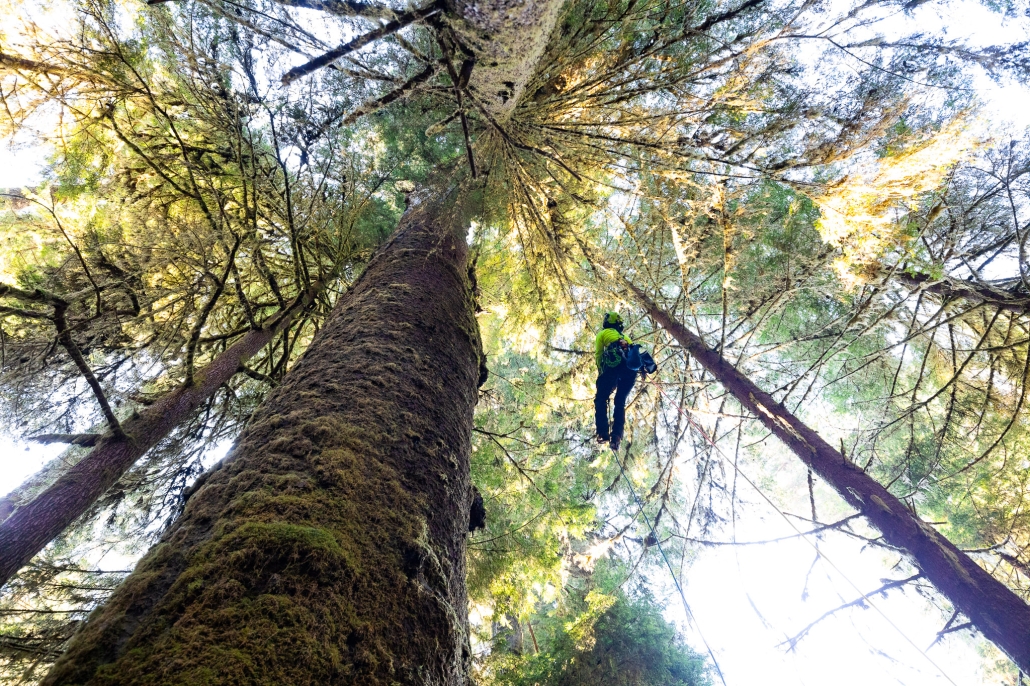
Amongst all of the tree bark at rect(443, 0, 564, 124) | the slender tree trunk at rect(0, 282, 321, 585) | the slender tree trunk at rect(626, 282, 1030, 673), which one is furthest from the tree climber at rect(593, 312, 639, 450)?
the slender tree trunk at rect(0, 282, 321, 585)

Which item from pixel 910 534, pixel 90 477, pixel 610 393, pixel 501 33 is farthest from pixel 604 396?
pixel 90 477

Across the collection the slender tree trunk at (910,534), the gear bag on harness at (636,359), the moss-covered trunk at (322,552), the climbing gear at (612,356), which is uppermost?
the climbing gear at (612,356)

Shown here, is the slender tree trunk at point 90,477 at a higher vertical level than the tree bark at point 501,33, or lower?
lower

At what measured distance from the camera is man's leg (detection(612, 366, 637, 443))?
15.3ft

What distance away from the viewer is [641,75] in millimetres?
3855

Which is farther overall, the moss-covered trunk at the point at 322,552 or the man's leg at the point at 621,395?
the man's leg at the point at 621,395

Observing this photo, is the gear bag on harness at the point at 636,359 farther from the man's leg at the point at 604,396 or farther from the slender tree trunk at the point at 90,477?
the slender tree trunk at the point at 90,477

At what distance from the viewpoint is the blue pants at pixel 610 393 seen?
184 inches

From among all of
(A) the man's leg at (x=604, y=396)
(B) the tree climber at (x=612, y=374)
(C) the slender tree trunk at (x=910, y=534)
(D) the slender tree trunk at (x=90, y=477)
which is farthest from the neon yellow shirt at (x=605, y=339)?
(D) the slender tree trunk at (x=90, y=477)

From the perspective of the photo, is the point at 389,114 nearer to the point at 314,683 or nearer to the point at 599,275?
the point at 599,275

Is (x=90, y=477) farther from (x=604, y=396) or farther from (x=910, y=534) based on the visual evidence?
(x=910, y=534)

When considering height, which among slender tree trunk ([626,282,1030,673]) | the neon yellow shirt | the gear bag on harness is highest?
the neon yellow shirt

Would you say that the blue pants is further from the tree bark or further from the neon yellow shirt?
the tree bark

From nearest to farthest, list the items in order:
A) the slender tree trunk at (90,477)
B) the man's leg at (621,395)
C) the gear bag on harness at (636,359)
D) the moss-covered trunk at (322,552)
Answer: the moss-covered trunk at (322,552) < the slender tree trunk at (90,477) < the gear bag on harness at (636,359) < the man's leg at (621,395)
